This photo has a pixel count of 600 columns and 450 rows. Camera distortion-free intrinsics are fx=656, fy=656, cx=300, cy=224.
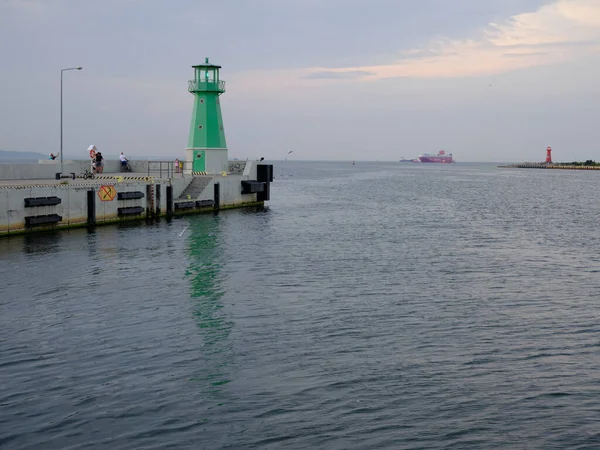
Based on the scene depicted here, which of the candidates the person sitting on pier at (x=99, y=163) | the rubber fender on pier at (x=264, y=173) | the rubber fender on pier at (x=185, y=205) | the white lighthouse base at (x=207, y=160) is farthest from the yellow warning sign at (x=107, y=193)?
the rubber fender on pier at (x=264, y=173)

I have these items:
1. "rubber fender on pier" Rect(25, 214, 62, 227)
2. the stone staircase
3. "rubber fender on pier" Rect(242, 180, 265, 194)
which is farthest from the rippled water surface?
"rubber fender on pier" Rect(242, 180, 265, 194)

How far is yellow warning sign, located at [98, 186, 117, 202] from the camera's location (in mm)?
41656

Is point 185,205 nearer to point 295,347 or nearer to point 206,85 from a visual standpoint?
point 206,85

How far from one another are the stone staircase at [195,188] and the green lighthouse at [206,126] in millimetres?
3806

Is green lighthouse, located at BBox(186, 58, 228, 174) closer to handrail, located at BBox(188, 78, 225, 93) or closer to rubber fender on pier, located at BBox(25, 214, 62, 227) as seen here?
handrail, located at BBox(188, 78, 225, 93)

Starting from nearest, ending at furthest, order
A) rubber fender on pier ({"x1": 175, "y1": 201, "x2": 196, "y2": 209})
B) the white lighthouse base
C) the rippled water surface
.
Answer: the rippled water surface
rubber fender on pier ({"x1": 175, "y1": 201, "x2": 196, "y2": 209})
the white lighthouse base

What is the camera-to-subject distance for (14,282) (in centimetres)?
2486

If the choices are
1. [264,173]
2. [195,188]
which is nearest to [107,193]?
[195,188]

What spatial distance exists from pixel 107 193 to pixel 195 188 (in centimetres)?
1166

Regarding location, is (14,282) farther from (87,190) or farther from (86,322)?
(87,190)

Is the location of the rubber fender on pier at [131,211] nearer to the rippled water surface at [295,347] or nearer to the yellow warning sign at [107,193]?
the yellow warning sign at [107,193]

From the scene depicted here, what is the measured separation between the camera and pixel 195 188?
53.2m

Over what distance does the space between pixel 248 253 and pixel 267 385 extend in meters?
19.3

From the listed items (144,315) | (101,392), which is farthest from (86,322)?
(101,392)
